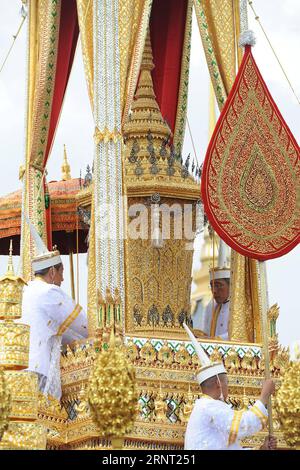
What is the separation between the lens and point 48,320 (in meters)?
18.5

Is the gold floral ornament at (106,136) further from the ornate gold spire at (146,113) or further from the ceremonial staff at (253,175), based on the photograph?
the ornate gold spire at (146,113)

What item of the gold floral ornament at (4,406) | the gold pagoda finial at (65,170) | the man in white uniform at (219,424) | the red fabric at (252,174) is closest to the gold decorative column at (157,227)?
the red fabric at (252,174)

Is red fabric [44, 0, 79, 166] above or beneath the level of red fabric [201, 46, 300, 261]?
above

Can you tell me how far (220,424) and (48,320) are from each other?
10.7 ft

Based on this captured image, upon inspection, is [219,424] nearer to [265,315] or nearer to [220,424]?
[220,424]

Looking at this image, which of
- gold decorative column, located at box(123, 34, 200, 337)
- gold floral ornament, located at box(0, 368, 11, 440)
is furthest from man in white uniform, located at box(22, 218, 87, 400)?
gold floral ornament, located at box(0, 368, 11, 440)

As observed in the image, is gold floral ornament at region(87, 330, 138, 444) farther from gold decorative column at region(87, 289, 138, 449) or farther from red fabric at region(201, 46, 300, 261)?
red fabric at region(201, 46, 300, 261)

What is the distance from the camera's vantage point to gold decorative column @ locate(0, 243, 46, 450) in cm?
1582

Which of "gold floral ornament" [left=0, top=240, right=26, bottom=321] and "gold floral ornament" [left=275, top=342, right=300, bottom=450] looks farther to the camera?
"gold floral ornament" [left=275, top=342, right=300, bottom=450]

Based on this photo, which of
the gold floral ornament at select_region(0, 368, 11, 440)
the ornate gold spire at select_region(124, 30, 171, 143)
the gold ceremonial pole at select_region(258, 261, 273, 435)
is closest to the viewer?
the gold floral ornament at select_region(0, 368, 11, 440)

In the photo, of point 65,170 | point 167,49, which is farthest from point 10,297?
point 167,49

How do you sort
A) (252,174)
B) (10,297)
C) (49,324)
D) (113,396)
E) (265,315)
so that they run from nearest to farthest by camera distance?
(113,396) → (10,297) → (265,315) → (252,174) → (49,324)

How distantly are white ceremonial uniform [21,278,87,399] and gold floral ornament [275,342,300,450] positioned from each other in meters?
2.75
